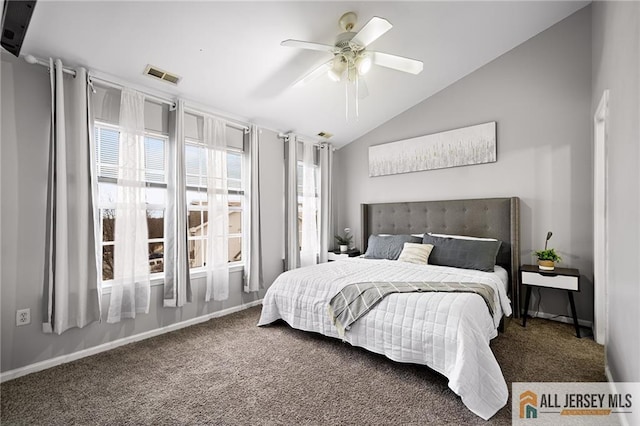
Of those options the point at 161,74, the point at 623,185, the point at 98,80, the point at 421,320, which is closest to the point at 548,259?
the point at 623,185

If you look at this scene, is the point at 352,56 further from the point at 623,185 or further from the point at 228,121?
the point at 623,185

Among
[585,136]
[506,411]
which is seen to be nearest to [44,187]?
[506,411]

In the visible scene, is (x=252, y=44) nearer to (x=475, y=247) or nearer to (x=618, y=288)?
(x=475, y=247)

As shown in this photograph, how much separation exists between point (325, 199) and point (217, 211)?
194cm

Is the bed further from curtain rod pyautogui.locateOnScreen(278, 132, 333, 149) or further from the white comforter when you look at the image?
curtain rod pyautogui.locateOnScreen(278, 132, 333, 149)

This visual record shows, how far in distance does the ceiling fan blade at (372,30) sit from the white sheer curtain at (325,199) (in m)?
2.55

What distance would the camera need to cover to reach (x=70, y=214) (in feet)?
7.85

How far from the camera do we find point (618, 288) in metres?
1.86

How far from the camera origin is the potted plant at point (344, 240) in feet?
15.7

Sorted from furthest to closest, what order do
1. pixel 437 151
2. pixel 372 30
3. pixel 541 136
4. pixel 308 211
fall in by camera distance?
pixel 308 211 → pixel 437 151 → pixel 541 136 → pixel 372 30

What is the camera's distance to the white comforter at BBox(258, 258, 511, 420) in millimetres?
1761

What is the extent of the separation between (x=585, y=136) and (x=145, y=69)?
14.7 feet

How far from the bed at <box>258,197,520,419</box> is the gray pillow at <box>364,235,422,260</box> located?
18 cm

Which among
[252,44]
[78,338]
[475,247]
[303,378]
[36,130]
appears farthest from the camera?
[475,247]
